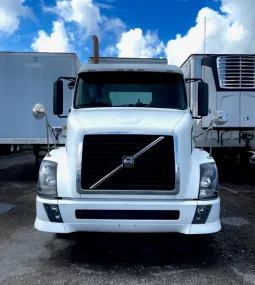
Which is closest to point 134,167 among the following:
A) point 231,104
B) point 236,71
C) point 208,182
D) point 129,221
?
point 129,221

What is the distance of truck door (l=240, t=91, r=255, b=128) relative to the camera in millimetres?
8273

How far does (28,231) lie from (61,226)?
1700 mm

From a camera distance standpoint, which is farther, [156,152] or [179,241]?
[179,241]

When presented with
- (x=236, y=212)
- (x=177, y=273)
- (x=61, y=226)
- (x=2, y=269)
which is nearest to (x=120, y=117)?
(x=61, y=226)

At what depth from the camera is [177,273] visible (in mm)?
3570

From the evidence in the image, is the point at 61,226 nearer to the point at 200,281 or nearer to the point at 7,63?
the point at 200,281

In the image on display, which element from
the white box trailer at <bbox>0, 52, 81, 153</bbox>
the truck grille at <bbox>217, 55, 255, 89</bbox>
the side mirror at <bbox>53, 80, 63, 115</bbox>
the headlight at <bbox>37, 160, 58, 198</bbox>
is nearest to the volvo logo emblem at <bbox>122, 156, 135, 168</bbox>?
the headlight at <bbox>37, 160, 58, 198</bbox>

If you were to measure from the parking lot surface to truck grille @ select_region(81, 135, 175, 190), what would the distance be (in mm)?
975

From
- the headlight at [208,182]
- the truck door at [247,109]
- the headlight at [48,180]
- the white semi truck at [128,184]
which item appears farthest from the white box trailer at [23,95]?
the headlight at [208,182]

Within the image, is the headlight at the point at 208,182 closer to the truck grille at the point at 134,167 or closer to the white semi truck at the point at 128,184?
the white semi truck at the point at 128,184

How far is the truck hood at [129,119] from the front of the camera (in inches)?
140

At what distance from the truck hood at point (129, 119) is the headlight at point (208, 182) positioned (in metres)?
0.60

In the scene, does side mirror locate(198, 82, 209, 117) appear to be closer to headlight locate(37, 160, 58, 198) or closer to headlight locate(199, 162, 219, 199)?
headlight locate(199, 162, 219, 199)

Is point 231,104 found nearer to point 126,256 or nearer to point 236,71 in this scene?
point 236,71
